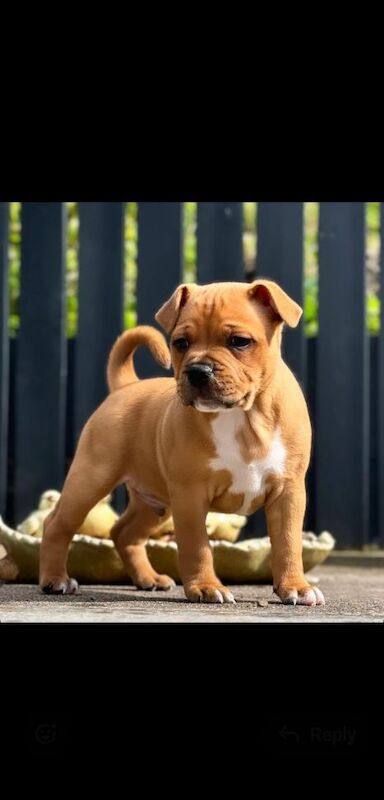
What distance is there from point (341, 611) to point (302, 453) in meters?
0.49

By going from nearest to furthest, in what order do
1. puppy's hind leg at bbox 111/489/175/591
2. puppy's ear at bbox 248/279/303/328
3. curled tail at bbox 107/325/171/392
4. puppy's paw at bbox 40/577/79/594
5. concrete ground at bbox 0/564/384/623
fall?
1. concrete ground at bbox 0/564/384/623
2. puppy's ear at bbox 248/279/303/328
3. puppy's paw at bbox 40/577/79/594
4. curled tail at bbox 107/325/171/392
5. puppy's hind leg at bbox 111/489/175/591

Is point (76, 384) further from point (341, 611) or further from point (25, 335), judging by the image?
point (341, 611)

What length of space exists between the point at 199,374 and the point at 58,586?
2.38ft

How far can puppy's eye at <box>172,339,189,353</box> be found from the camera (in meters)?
2.44

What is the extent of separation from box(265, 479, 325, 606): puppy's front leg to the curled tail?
54 cm

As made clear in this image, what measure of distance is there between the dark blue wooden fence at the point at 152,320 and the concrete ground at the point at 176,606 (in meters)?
0.93

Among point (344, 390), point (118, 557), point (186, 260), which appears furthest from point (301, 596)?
point (186, 260)

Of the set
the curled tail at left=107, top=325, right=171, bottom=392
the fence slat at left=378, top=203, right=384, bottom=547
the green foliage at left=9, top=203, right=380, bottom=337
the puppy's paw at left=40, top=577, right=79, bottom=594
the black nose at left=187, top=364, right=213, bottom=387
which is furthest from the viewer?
the green foliage at left=9, top=203, right=380, bottom=337

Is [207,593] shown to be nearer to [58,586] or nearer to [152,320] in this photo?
[58,586]

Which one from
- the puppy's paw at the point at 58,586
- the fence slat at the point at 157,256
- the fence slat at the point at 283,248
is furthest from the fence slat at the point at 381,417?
the puppy's paw at the point at 58,586

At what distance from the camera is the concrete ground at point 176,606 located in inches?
73.6

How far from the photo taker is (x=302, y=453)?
255cm

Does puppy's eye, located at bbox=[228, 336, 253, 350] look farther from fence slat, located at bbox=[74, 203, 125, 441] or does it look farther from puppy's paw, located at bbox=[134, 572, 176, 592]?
fence slat, located at bbox=[74, 203, 125, 441]

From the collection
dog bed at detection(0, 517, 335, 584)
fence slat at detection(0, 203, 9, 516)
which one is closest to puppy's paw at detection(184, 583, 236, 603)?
dog bed at detection(0, 517, 335, 584)
